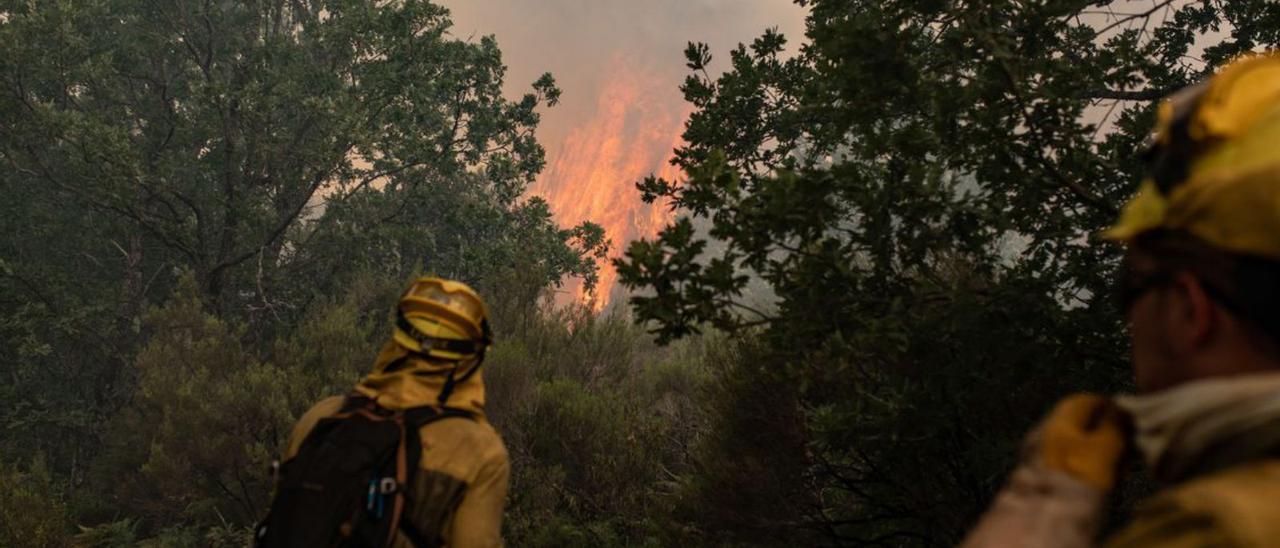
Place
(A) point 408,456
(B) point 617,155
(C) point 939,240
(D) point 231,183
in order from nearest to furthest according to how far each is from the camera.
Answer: (A) point 408,456 → (C) point 939,240 → (D) point 231,183 → (B) point 617,155

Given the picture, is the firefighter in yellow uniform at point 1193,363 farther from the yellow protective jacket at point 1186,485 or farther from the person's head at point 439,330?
the person's head at point 439,330

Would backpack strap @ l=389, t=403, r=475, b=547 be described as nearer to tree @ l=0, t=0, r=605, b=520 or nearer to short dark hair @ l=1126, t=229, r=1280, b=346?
short dark hair @ l=1126, t=229, r=1280, b=346

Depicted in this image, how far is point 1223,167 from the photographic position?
77 centimetres

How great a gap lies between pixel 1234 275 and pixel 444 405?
2.08m

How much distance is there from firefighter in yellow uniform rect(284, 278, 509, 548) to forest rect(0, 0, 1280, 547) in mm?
1203

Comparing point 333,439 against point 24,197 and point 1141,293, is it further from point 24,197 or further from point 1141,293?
point 24,197

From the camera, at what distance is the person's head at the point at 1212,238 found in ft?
2.38

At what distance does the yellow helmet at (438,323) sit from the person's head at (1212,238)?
1861mm

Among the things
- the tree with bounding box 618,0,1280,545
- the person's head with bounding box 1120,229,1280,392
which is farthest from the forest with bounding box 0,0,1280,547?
the person's head with bounding box 1120,229,1280,392

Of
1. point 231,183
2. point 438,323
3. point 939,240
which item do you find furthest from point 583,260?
point 438,323

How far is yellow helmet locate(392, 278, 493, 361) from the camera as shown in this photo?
232cm

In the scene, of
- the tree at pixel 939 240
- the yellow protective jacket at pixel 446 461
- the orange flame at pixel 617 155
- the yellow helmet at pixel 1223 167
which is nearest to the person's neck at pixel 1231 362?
the yellow helmet at pixel 1223 167

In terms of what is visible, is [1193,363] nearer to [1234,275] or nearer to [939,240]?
[1234,275]

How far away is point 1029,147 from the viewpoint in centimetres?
342
